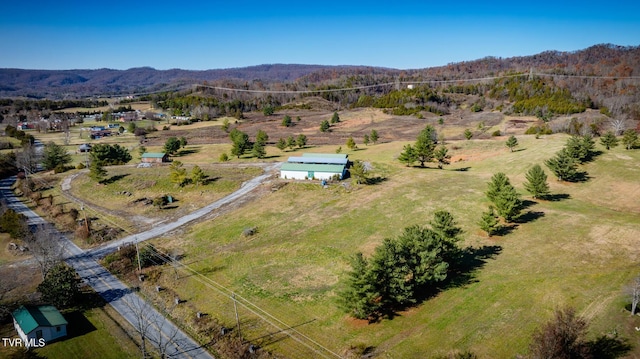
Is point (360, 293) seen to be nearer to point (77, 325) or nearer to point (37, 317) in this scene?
point (77, 325)

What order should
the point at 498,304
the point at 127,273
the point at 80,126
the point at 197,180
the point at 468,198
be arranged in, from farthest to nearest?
the point at 80,126, the point at 197,180, the point at 468,198, the point at 127,273, the point at 498,304

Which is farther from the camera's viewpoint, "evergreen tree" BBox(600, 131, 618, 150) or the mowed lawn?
"evergreen tree" BBox(600, 131, 618, 150)

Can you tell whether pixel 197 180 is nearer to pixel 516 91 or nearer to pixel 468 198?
pixel 468 198

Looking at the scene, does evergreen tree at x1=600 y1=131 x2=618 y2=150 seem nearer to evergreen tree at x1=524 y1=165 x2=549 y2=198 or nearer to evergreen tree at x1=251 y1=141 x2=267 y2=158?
evergreen tree at x1=524 y1=165 x2=549 y2=198

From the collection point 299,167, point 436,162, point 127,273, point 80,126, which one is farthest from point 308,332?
point 80,126

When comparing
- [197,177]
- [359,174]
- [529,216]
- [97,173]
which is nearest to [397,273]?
[529,216]

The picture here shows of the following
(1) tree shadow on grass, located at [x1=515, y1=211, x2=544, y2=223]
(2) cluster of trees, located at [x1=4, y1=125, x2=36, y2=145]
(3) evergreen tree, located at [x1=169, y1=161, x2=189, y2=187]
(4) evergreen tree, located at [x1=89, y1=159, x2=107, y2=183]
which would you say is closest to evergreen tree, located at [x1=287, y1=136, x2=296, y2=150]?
(3) evergreen tree, located at [x1=169, y1=161, x2=189, y2=187]
